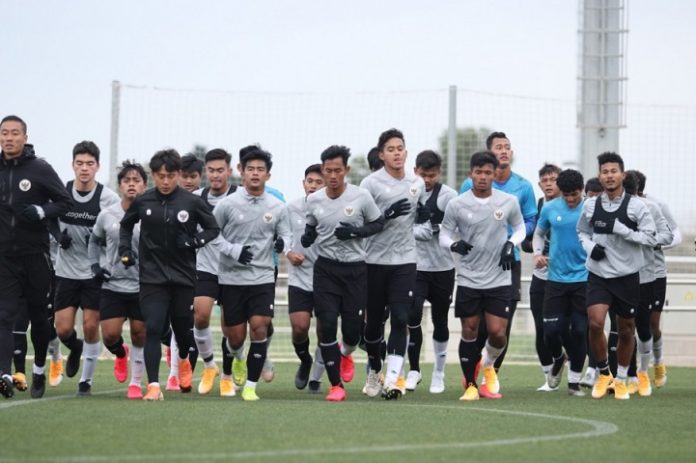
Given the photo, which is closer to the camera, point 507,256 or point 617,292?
point 507,256

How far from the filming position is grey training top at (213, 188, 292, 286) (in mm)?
13023

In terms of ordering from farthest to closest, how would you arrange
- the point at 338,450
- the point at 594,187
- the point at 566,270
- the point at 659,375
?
the point at 659,375
the point at 594,187
the point at 566,270
the point at 338,450

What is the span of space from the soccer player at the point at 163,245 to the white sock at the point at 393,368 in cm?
189

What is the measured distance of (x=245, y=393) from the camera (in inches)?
508

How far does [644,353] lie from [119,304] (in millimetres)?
5486

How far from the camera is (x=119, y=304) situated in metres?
13.4

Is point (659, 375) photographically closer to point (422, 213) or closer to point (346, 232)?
point (422, 213)

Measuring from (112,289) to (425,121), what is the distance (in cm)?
958

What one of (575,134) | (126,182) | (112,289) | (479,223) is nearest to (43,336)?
Result: (112,289)

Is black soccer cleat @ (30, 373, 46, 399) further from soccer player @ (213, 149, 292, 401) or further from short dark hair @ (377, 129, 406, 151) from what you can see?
short dark hair @ (377, 129, 406, 151)

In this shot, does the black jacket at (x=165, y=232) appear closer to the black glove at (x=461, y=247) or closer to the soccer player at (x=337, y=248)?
the soccer player at (x=337, y=248)

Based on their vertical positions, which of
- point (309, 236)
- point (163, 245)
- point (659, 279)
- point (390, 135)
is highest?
point (390, 135)

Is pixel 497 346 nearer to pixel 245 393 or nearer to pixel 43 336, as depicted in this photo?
pixel 245 393

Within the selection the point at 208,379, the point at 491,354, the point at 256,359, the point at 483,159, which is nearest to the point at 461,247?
the point at 483,159
